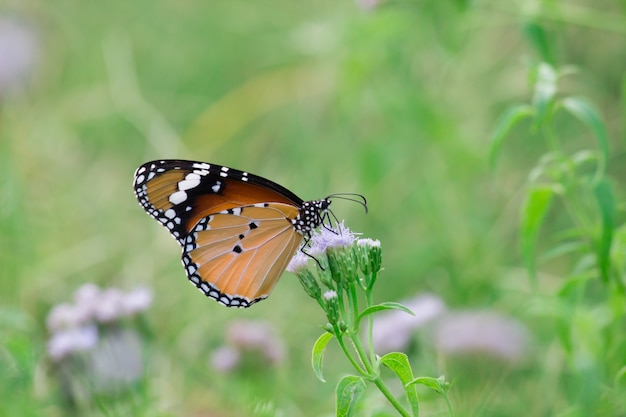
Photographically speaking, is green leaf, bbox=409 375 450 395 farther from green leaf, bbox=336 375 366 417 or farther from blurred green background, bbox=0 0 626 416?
blurred green background, bbox=0 0 626 416

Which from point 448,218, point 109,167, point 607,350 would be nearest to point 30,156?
point 109,167

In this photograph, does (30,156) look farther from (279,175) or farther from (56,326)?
(56,326)

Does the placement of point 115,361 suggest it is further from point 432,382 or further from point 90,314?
point 432,382

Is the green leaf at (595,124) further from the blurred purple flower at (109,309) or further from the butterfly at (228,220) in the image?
the blurred purple flower at (109,309)

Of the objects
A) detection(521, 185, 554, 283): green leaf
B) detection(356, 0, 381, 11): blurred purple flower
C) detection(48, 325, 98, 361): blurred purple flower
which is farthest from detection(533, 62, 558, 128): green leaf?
detection(48, 325, 98, 361): blurred purple flower

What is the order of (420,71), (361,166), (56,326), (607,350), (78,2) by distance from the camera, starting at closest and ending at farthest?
(607,350) < (56,326) < (361,166) < (420,71) < (78,2)
